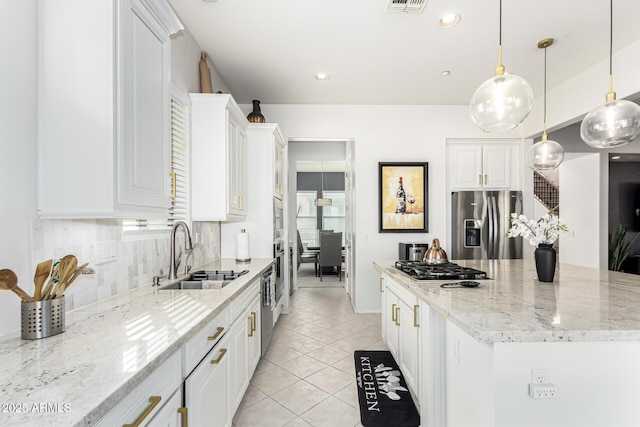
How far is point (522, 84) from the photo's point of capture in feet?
5.49

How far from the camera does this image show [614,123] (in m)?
1.87

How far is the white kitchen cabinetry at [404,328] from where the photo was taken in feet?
6.85

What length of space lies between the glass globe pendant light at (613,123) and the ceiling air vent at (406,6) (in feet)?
4.43

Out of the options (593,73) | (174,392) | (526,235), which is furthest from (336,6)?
(593,73)

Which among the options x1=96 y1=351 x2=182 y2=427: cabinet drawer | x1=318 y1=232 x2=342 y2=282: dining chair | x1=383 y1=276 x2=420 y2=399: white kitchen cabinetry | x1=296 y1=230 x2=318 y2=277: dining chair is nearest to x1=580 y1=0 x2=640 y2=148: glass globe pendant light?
x1=383 y1=276 x2=420 y2=399: white kitchen cabinetry

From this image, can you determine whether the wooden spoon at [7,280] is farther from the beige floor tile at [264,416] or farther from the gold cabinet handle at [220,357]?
the beige floor tile at [264,416]

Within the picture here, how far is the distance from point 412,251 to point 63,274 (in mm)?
3774

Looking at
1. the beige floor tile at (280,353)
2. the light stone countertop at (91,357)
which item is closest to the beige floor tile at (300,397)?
the beige floor tile at (280,353)

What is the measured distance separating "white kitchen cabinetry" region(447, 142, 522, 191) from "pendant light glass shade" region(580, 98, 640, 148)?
2620 millimetres

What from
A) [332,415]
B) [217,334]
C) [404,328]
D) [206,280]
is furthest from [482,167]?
[217,334]

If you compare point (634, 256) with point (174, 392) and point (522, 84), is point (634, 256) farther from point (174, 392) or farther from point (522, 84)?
point (174, 392)

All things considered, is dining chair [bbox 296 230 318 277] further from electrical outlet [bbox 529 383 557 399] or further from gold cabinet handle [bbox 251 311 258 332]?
electrical outlet [bbox 529 383 557 399]

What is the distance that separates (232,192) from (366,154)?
225cm

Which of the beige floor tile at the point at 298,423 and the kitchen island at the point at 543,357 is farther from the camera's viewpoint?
the beige floor tile at the point at 298,423
